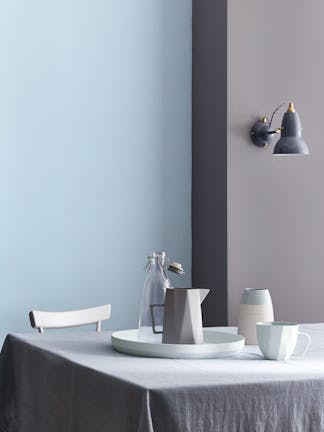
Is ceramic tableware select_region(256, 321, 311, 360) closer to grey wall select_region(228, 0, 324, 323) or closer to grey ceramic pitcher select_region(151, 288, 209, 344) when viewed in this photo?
grey ceramic pitcher select_region(151, 288, 209, 344)

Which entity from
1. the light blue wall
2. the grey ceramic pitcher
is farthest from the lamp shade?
the grey ceramic pitcher

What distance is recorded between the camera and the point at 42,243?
3490 millimetres

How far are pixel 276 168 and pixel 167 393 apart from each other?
224 cm

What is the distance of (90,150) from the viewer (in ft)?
11.8

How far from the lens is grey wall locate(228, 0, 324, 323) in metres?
3.59

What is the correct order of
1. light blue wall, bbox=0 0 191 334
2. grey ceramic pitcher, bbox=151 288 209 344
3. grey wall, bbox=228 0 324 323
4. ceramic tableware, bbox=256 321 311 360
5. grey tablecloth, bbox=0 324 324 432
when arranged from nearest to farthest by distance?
1. grey tablecloth, bbox=0 324 324 432
2. ceramic tableware, bbox=256 321 311 360
3. grey ceramic pitcher, bbox=151 288 209 344
4. light blue wall, bbox=0 0 191 334
5. grey wall, bbox=228 0 324 323

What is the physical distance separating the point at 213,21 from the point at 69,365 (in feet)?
7.23

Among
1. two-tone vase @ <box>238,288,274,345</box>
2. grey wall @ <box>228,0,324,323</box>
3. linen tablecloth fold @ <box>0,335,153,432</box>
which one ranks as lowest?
linen tablecloth fold @ <box>0,335,153,432</box>

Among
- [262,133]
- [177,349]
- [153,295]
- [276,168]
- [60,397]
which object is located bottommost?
[60,397]

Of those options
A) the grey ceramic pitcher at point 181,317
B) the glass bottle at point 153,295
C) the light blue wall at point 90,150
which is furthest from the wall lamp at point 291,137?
the grey ceramic pitcher at point 181,317

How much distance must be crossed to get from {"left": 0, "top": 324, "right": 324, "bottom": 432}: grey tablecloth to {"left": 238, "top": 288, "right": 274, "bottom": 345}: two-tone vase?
6.1 inches

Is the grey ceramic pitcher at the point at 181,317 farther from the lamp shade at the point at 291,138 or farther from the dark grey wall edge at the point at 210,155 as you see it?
the dark grey wall edge at the point at 210,155

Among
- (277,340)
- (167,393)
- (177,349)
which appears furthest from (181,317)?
(167,393)

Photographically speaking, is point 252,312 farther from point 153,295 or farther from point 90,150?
point 90,150
